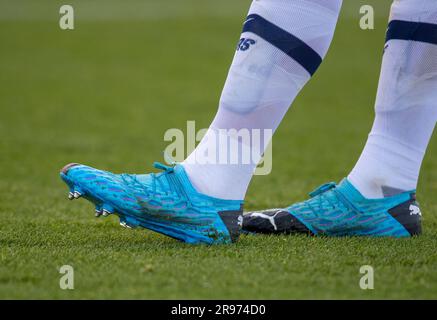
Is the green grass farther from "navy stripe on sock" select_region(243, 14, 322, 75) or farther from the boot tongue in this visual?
"navy stripe on sock" select_region(243, 14, 322, 75)

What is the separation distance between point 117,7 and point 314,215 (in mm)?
12417

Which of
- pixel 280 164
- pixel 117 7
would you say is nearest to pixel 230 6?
pixel 117 7

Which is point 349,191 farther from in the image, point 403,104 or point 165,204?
point 165,204

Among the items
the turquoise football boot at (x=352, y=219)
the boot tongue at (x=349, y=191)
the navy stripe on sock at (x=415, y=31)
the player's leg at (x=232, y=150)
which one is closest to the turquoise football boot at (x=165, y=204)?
the player's leg at (x=232, y=150)

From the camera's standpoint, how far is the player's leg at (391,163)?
6.78ft

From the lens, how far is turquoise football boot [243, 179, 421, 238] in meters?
2.09

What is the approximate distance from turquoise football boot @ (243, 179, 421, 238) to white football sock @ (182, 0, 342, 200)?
0.23 meters

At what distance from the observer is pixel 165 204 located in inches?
74.2

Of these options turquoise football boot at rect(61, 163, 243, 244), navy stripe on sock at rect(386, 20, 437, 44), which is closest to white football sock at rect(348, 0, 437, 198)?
navy stripe on sock at rect(386, 20, 437, 44)

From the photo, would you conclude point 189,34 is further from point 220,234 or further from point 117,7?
point 220,234

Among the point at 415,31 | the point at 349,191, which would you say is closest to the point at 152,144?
the point at 349,191

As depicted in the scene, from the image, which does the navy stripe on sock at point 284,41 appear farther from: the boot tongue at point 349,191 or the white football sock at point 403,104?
the boot tongue at point 349,191

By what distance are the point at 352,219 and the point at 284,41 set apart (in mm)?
553

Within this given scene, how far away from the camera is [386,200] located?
211 cm
